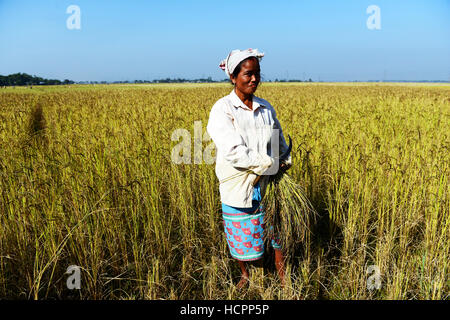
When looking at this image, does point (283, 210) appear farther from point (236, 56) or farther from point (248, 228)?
point (236, 56)

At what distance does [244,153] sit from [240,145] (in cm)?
5

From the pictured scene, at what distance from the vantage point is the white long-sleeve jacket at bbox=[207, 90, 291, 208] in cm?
124

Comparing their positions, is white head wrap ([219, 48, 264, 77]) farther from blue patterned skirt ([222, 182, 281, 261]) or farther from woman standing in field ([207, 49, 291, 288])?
blue patterned skirt ([222, 182, 281, 261])

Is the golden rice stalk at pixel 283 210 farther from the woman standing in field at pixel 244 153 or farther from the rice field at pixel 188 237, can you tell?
the rice field at pixel 188 237

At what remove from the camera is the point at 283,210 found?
1.41m

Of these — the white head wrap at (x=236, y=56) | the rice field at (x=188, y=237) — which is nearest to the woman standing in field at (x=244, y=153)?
the white head wrap at (x=236, y=56)

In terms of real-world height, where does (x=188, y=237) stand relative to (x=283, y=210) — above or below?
below

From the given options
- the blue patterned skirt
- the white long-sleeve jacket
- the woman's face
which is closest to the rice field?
the blue patterned skirt

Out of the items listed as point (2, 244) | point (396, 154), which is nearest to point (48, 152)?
point (2, 244)

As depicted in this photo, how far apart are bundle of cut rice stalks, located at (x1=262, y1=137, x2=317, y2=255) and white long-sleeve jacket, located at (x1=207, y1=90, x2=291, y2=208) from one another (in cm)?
8

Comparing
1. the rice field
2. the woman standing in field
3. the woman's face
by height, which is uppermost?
the woman's face

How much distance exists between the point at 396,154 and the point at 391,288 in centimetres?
165

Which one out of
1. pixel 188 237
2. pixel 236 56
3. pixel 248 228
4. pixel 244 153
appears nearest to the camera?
pixel 244 153

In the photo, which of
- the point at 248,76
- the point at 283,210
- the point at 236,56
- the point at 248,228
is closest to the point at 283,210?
the point at 283,210
